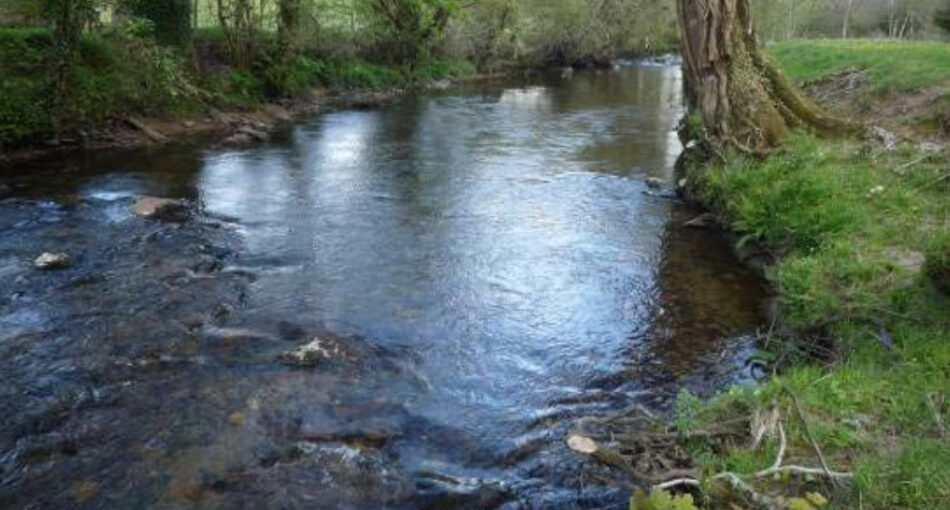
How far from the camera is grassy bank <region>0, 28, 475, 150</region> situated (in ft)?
54.6

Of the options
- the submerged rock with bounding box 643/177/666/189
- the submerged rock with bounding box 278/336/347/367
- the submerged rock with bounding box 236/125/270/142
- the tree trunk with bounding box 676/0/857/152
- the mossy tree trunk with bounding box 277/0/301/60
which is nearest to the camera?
the submerged rock with bounding box 278/336/347/367

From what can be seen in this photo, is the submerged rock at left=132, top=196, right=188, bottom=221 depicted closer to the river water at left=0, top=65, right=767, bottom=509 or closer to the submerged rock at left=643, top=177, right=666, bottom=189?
the river water at left=0, top=65, right=767, bottom=509

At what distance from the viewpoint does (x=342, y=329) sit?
895cm

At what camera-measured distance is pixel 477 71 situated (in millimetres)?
42906

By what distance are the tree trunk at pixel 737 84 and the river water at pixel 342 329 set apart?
6.43ft

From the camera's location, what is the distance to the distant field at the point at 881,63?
59.5ft

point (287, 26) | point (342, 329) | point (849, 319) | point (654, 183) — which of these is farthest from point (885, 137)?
point (287, 26)

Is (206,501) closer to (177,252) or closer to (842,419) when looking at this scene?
(842,419)

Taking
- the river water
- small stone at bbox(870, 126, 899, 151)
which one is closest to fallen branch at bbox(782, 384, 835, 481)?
the river water

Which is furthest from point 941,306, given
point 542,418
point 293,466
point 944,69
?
point 944,69

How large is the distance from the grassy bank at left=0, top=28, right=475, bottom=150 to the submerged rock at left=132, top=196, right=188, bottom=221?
5.04 metres

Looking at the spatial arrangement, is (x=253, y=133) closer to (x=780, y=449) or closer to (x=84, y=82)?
(x=84, y=82)

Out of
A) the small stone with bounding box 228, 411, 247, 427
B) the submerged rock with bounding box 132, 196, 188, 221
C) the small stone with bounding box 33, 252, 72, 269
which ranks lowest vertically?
the small stone with bounding box 228, 411, 247, 427

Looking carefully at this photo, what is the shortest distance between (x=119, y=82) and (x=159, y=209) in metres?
7.58
